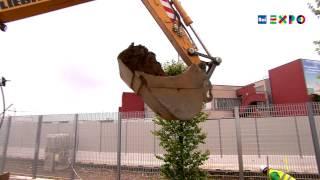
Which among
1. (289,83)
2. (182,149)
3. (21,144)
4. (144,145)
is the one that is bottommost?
(182,149)

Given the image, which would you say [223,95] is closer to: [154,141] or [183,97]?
[154,141]

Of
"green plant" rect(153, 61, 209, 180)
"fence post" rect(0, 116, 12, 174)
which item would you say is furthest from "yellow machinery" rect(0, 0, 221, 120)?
"fence post" rect(0, 116, 12, 174)

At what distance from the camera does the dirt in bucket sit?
360 centimetres

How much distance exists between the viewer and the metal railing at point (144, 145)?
9312 mm

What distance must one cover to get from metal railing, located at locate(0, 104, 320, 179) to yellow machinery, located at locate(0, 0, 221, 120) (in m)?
6.18

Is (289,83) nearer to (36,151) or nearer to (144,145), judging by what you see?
(144,145)

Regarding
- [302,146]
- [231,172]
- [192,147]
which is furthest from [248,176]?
[192,147]

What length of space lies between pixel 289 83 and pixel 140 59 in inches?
1216

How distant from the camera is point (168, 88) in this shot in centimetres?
344

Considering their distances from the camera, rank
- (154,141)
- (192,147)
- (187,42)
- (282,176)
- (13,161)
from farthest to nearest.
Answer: (13,161) < (154,141) < (192,147) < (282,176) < (187,42)

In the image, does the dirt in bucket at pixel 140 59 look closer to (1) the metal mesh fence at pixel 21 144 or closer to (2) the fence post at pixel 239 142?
(2) the fence post at pixel 239 142

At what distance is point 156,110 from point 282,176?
127 inches

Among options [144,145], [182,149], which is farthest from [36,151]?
[182,149]

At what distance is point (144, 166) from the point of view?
10.4 metres
